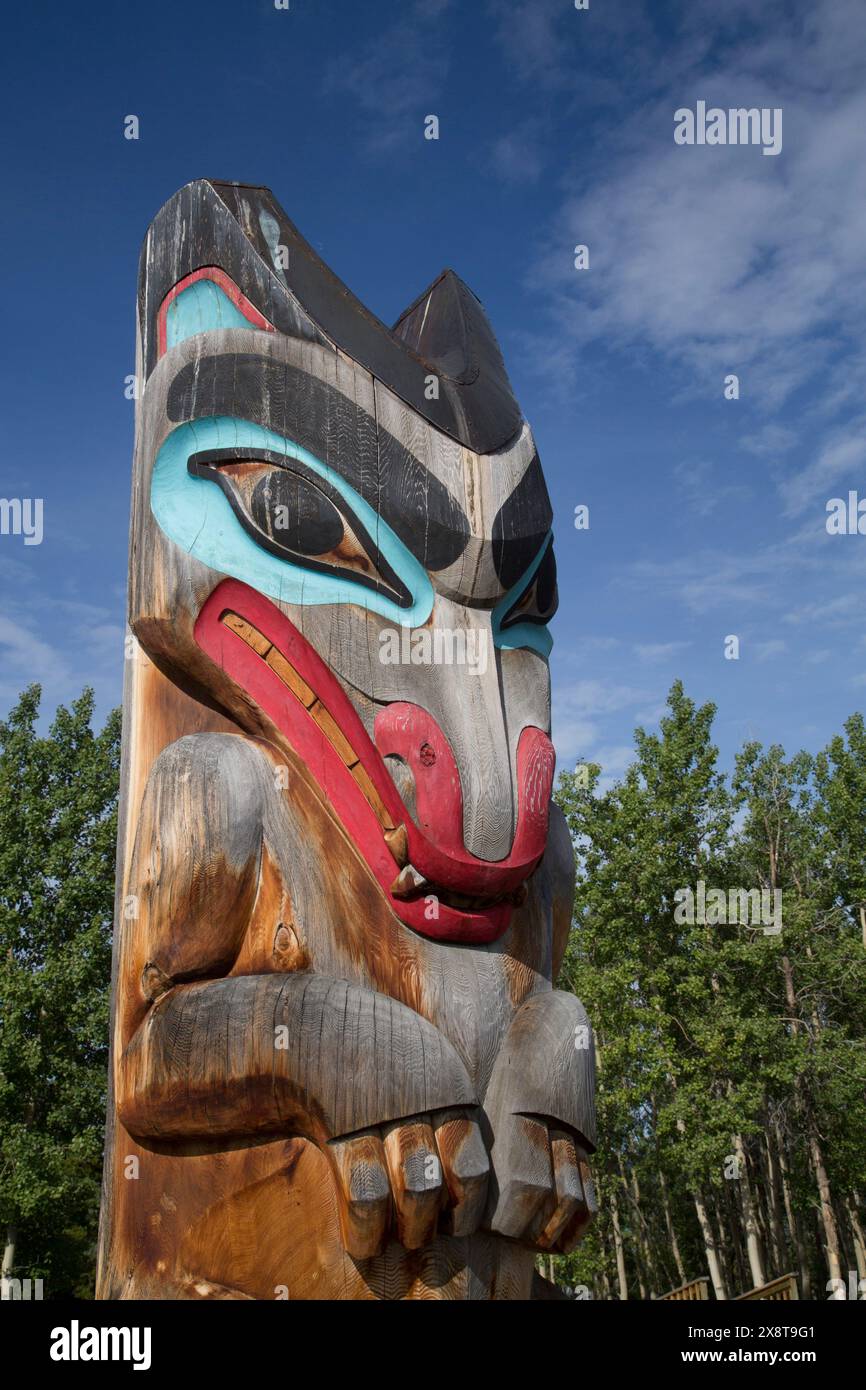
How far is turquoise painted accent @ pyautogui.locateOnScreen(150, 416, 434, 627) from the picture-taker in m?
3.34

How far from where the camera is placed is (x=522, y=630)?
12.2ft

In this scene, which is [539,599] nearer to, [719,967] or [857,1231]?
[719,967]

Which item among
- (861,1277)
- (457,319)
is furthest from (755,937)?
(457,319)

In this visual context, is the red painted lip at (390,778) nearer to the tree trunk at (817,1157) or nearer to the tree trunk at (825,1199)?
the tree trunk at (817,1157)

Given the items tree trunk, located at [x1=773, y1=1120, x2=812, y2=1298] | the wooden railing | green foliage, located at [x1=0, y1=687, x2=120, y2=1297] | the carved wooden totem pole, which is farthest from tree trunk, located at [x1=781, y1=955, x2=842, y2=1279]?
the carved wooden totem pole

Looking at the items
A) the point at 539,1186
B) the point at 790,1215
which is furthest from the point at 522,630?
the point at 790,1215

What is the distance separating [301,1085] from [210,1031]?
0.28 metres

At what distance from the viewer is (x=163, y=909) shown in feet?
9.92

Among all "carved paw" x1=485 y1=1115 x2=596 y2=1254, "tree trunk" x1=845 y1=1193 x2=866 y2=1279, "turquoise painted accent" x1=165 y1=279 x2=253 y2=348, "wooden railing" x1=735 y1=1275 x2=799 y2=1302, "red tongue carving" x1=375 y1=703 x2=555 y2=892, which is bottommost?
"tree trunk" x1=845 y1=1193 x2=866 y2=1279

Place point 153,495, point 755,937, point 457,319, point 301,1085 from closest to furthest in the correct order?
point 301,1085
point 153,495
point 457,319
point 755,937

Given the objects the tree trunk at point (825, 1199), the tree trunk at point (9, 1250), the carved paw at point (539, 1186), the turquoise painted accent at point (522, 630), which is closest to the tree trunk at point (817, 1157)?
the tree trunk at point (825, 1199)

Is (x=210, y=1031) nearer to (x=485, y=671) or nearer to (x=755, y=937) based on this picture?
(x=485, y=671)

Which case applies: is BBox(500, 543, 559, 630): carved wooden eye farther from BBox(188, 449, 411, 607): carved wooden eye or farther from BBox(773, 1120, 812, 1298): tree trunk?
BBox(773, 1120, 812, 1298): tree trunk

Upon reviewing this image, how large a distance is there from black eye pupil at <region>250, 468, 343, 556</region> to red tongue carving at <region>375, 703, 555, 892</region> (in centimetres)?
57
